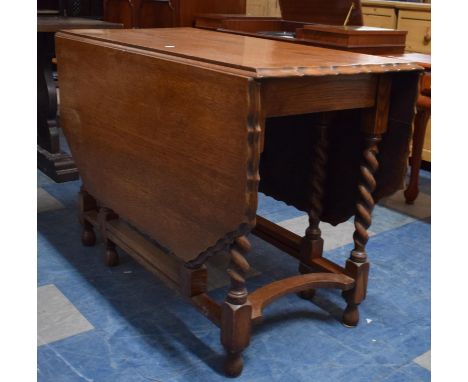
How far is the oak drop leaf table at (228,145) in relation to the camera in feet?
3.92

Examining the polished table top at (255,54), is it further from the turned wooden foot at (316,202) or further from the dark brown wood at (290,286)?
the dark brown wood at (290,286)

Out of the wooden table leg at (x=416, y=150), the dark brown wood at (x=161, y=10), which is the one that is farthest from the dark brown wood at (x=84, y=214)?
the wooden table leg at (x=416, y=150)

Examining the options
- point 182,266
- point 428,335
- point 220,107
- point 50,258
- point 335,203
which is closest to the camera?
point 220,107

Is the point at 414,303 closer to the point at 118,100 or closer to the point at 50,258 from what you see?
the point at 118,100

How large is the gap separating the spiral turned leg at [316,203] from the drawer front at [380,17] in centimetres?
182

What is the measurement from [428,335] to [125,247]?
95 centimetres

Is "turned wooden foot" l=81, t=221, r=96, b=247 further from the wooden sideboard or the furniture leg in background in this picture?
the wooden sideboard

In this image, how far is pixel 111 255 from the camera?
1.93 meters

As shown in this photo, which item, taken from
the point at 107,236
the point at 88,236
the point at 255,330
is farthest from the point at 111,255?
the point at 255,330

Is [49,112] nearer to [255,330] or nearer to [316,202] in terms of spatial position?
[316,202]

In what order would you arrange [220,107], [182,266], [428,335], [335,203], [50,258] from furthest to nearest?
[50,258] → [335,203] → [428,335] → [182,266] → [220,107]

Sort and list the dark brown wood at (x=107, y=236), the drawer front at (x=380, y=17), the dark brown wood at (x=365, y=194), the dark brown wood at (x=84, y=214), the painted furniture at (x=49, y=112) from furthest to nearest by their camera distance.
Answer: the drawer front at (x=380, y=17) → the painted furniture at (x=49, y=112) → the dark brown wood at (x=84, y=214) → the dark brown wood at (x=107, y=236) → the dark brown wood at (x=365, y=194)

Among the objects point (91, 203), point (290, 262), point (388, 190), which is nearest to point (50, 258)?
point (91, 203)

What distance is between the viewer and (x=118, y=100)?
1577mm
